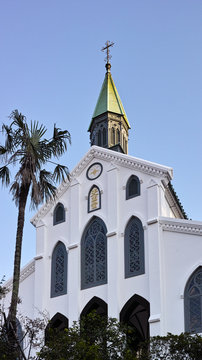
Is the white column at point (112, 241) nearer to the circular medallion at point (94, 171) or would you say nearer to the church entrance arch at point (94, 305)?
the church entrance arch at point (94, 305)

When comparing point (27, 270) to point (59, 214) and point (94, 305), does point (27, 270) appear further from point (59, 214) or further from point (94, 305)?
point (94, 305)

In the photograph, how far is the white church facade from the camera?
27.2m

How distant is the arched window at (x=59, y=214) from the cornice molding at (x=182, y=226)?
622 centimetres

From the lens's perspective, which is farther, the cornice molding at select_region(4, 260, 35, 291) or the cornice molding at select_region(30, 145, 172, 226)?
the cornice molding at select_region(4, 260, 35, 291)

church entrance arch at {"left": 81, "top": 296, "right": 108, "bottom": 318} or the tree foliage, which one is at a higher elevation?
church entrance arch at {"left": 81, "top": 296, "right": 108, "bottom": 318}

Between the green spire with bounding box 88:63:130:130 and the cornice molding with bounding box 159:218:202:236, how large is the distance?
34.2 ft

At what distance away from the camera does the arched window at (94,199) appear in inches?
1243

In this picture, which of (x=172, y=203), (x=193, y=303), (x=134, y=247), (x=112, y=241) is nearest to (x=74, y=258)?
(x=112, y=241)

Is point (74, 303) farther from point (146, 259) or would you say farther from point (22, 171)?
point (22, 171)

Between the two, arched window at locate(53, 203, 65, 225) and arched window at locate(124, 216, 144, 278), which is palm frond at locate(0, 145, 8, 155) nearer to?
arched window at locate(124, 216, 144, 278)

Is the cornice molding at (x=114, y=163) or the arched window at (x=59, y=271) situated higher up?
the cornice molding at (x=114, y=163)

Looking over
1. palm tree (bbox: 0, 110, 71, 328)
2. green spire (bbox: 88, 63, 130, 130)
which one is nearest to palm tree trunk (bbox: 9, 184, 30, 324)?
palm tree (bbox: 0, 110, 71, 328)

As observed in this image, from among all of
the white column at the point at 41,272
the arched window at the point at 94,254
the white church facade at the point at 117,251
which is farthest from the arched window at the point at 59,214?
the arched window at the point at 94,254

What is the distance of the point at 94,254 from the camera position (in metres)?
30.6
